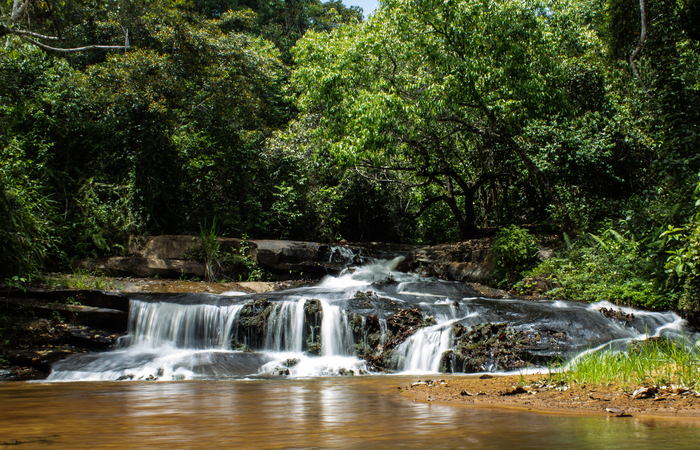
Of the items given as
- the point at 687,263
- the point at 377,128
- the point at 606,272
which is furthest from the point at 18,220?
the point at 606,272

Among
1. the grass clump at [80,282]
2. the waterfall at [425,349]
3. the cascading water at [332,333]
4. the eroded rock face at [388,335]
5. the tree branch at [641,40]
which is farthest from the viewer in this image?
the tree branch at [641,40]

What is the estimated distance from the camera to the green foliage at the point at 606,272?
10461 millimetres

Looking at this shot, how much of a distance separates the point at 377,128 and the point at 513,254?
16.7 ft

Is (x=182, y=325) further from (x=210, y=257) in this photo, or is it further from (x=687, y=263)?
(x=687, y=263)

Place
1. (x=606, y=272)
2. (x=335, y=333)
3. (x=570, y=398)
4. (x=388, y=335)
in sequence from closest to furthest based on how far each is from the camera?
(x=570, y=398) < (x=388, y=335) < (x=335, y=333) < (x=606, y=272)

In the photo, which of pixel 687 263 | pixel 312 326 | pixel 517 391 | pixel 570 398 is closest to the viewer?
pixel 570 398

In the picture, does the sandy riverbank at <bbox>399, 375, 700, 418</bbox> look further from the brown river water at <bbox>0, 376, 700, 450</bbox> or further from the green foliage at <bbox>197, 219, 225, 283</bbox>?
the green foliage at <bbox>197, 219, 225, 283</bbox>

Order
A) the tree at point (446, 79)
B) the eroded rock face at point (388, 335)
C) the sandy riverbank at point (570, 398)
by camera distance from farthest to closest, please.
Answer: the tree at point (446, 79)
the eroded rock face at point (388, 335)
the sandy riverbank at point (570, 398)

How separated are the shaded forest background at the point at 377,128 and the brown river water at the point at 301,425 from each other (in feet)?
24.2

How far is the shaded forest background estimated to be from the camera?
11773 millimetres

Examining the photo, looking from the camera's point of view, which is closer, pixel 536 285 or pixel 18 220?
pixel 18 220

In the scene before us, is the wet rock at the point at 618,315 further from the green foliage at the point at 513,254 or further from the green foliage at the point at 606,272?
the green foliage at the point at 513,254

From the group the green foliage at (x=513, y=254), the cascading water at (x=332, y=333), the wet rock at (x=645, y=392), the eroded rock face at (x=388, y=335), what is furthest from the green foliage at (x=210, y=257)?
the wet rock at (x=645, y=392)

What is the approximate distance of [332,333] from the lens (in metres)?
9.30
